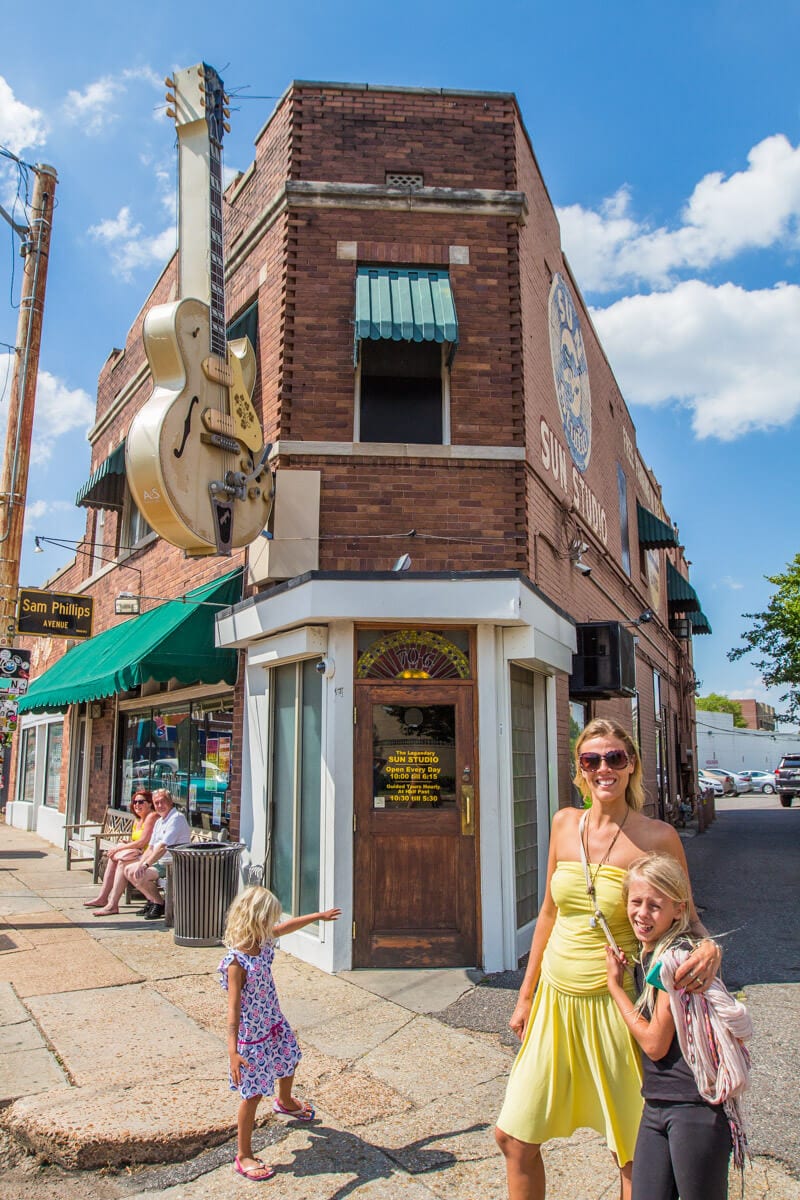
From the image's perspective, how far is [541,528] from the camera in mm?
8844

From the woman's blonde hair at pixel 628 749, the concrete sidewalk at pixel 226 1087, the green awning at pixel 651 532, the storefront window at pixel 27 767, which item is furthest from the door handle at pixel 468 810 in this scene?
the storefront window at pixel 27 767

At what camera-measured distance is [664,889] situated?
2514mm

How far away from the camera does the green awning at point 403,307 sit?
26.2 feet

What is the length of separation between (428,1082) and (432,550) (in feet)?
14.5

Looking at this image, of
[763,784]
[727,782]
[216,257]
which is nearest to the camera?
[216,257]

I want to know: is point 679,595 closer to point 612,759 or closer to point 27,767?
point 27,767

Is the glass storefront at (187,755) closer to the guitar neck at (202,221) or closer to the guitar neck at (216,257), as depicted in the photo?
the guitar neck at (216,257)

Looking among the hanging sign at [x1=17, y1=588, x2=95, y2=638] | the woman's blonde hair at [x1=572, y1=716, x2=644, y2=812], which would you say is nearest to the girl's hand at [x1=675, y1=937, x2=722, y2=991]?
the woman's blonde hair at [x1=572, y1=716, x2=644, y2=812]

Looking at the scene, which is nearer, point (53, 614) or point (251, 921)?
point (251, 921)

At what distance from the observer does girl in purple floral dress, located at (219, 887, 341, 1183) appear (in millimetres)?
3758

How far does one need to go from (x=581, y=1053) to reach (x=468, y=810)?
4369 mm

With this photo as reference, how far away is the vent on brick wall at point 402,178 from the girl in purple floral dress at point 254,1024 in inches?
288

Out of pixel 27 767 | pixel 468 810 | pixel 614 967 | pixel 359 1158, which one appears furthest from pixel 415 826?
pixel 27 767

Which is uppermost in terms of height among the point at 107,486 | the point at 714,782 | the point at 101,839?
the point at 107,486
